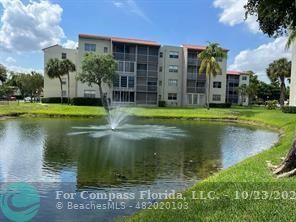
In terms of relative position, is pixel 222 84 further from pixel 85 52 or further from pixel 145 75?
pixel 85 52

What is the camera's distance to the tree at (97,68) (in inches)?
2296

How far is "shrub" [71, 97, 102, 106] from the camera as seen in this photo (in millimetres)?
63250

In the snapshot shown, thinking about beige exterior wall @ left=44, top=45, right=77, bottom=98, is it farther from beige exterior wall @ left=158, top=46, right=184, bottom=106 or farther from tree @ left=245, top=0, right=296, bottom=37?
tree @ left=245, top=0, right=296, bottom=37

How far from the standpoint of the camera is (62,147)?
20609mm

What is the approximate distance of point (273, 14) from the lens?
1443 centimetres

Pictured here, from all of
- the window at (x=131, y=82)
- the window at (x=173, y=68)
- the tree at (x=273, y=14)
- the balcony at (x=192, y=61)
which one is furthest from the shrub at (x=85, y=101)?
the tree at (x=273, y=14)

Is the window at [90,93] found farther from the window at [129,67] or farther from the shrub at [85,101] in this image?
the window at [129,67]

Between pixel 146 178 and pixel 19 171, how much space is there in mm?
5183

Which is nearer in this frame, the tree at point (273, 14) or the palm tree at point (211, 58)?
the tree at point (273, 14)

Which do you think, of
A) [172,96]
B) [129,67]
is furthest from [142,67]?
[172,96]

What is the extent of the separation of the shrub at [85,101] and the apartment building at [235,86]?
3865cm

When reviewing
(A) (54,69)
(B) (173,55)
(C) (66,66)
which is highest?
(B) (173,55)

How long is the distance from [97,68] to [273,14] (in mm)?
45894

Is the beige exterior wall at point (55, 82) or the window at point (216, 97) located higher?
the beige exterior wall at point (55, 82)
